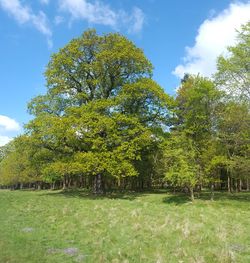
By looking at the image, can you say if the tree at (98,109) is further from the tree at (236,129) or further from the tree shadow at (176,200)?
the tree at (236,129)

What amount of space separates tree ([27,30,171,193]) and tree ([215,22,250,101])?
922 centimetres

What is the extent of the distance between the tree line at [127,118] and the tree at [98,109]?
11cm

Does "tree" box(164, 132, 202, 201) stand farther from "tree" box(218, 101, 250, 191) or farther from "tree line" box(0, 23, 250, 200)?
"tree" box(218, 101, 250, 191)

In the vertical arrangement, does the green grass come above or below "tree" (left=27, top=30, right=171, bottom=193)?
below

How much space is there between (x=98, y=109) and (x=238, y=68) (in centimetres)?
1570

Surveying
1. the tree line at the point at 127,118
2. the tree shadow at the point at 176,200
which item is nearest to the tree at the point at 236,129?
the tree line at the point at 127,118

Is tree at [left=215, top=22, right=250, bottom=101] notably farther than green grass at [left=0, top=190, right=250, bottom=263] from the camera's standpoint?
Yes

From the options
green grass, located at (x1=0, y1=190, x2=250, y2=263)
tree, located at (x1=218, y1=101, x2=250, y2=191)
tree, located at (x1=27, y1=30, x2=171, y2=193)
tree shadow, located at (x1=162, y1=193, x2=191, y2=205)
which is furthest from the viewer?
tree, located at (x1=27, y1=30, x2=171, y2=193)

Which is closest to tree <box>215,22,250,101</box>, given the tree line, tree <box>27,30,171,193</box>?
the tree line

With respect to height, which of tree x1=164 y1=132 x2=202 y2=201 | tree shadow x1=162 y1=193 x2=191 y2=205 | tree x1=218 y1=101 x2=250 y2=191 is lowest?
tree shadow x1=162 y1=193 x2=191 y2=205

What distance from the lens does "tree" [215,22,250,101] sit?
30266 millimetres

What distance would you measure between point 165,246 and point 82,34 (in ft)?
111

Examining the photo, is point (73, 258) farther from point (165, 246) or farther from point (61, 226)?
point (61, 226)

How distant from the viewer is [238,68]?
3036 centimetres
